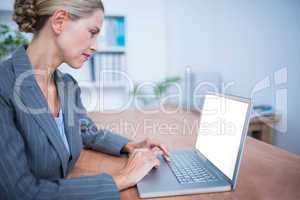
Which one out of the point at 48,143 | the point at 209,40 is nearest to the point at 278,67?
the point at 209,40

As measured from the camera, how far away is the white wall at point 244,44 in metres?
1.74

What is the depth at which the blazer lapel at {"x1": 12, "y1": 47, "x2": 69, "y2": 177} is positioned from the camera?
0.77m

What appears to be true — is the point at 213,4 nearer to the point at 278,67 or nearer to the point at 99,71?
the point at 278,67

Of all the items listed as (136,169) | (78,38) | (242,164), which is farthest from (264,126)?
(78,38)

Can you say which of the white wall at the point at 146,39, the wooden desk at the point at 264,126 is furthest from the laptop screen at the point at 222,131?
the white wall at the point at 146,39

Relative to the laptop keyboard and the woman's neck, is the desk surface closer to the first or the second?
the laptop keyboard

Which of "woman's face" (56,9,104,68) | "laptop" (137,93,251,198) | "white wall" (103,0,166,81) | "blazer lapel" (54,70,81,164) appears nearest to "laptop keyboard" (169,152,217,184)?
"laptop" (137,93,251,198)

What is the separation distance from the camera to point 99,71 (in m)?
3.11

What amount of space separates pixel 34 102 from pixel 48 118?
6 cm

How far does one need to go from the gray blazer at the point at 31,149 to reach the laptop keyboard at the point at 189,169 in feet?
0.71

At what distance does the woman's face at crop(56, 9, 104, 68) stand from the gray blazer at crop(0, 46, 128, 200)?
130 mm

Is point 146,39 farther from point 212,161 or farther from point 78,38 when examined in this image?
point 212,161

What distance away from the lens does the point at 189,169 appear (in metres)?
0.86

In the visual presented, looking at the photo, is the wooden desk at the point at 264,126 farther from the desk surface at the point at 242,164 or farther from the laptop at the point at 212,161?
the laptop at the point at 212,161
